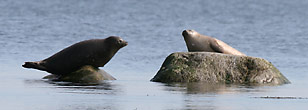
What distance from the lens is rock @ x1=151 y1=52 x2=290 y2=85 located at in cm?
1595

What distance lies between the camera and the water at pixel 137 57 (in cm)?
1138

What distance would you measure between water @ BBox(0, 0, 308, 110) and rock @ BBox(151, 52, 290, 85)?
21.4 inches

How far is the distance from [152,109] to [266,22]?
36.8 meters

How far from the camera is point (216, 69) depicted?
633 inches

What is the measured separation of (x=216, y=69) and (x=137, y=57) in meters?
6.39

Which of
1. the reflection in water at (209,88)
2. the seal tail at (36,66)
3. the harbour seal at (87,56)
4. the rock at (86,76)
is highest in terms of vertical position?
the harbour seal at (87,56)

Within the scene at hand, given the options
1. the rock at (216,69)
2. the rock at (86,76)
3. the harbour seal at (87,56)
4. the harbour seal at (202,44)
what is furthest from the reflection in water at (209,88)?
the harbour seal at (202,44)

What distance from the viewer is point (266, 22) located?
46.8m

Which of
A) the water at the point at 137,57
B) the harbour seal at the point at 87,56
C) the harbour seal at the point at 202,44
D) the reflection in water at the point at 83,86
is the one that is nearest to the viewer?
the water at the point at 137,57

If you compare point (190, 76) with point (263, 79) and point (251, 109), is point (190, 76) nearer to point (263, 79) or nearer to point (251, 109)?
point (263, 79)

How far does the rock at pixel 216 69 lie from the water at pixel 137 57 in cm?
54

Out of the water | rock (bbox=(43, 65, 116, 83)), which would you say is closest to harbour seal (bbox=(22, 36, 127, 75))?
rock (bbox=(43, 65, 116, 83))

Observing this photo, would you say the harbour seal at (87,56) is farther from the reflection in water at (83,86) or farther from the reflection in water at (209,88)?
the reflection in water at (209,88)

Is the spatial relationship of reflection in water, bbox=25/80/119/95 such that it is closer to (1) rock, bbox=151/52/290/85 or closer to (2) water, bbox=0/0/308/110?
(2) water, bbox=0/0/308/110
